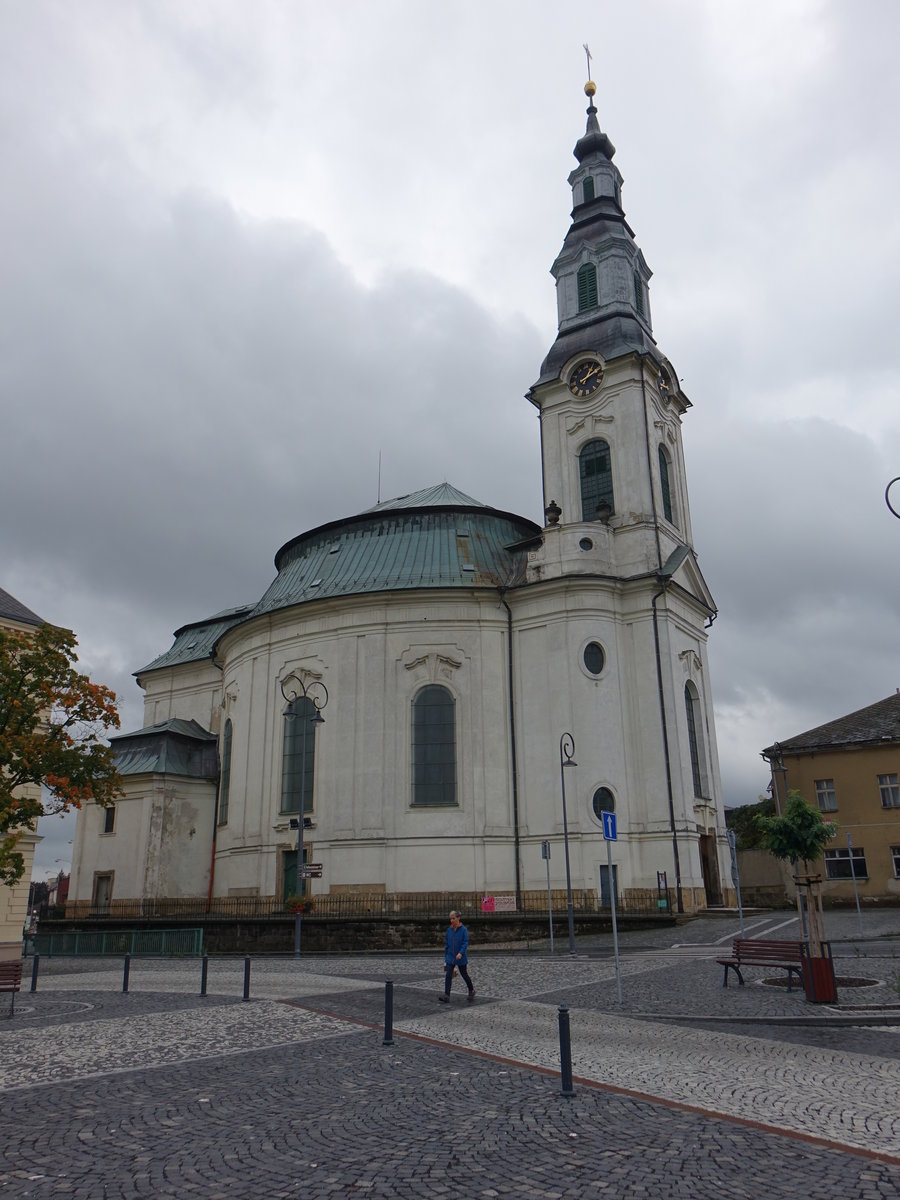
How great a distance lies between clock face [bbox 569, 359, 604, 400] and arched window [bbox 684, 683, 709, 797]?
14.2 metres

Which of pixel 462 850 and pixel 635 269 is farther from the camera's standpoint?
pixel 635 269

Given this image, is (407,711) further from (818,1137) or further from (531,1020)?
(818,1137)

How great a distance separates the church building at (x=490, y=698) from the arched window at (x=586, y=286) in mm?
122

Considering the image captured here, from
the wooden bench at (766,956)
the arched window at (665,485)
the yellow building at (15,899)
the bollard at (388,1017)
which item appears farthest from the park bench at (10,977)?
the arched window at (665,485)

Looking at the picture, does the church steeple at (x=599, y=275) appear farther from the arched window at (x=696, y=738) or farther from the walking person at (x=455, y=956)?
the walking person at (x=455, y=956)

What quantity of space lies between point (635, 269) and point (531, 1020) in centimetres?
4069

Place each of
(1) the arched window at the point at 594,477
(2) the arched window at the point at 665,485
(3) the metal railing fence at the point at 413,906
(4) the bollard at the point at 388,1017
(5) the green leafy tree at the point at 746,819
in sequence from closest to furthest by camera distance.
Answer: (4) the bollard at the point at 388,1017 → (3) the metal railing fence at the point at 413,906 → (1) the arched window at the point at 594,477 → (2) the arched window at the point at 665,485 → (5) the green leafy tree at the point at 746,819

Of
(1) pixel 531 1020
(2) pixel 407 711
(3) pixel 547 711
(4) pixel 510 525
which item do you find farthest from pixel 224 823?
(1) pixel 531 1020

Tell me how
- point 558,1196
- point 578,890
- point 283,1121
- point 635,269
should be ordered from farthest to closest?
1. point 635,269
2. point 578,890
3. point 283,1121
4. point 558,1196

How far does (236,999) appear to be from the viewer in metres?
16.8

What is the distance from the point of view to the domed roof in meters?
39.7

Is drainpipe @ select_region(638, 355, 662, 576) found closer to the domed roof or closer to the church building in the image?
the church building

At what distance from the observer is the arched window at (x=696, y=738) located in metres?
38.2

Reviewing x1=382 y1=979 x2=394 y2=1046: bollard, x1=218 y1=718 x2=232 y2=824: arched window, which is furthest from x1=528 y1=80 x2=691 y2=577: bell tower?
x1=382 y1=979 x2=394 y2=1046: bollard
